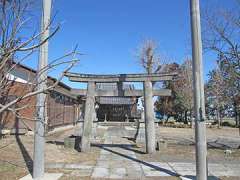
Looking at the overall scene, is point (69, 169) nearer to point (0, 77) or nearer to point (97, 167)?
point (97, 167)

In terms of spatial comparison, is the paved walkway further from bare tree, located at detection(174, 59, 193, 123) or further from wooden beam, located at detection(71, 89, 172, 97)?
bare tree, located at detection(174, 59, 193, 123)

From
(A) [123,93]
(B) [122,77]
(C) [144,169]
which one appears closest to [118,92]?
(A) [123,93]

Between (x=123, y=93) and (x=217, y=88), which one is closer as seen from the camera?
(x=123, y=93)

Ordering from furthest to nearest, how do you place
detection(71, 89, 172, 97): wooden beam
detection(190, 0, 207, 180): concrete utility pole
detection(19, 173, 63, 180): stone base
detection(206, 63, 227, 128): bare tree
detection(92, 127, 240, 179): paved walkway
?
detection(206, 63, 227, 128): bare tree
detection(71, 89, 172, 97): wooden beam
detection(92, 127, 240, 179): paved walkway
detection(19, 173, 63, 180): stone base
detection(190, 0, 207, 180): concrete utility pole

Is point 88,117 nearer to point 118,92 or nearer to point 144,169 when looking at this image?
point 118,92

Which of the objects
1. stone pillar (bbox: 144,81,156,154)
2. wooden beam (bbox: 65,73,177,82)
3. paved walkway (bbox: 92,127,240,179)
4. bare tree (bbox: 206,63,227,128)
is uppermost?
bare tree (bbox: 206,63,227,128)

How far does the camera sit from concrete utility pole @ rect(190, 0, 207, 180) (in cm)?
754

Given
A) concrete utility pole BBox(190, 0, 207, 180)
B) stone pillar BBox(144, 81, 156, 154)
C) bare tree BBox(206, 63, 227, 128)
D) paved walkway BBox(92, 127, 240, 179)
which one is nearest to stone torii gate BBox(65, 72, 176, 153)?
stone pillar BBox(144, 81, 156, 154)

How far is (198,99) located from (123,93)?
7.10m

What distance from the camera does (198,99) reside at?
766cm

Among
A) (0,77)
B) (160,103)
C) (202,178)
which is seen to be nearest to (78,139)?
(202,178)

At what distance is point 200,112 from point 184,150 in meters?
7.24

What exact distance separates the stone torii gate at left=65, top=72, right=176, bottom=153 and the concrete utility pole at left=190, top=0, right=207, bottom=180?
583 centimetres

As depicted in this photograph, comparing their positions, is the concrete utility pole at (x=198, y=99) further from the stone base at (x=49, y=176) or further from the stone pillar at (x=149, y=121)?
the stone pillar at (x=149, y=121)
